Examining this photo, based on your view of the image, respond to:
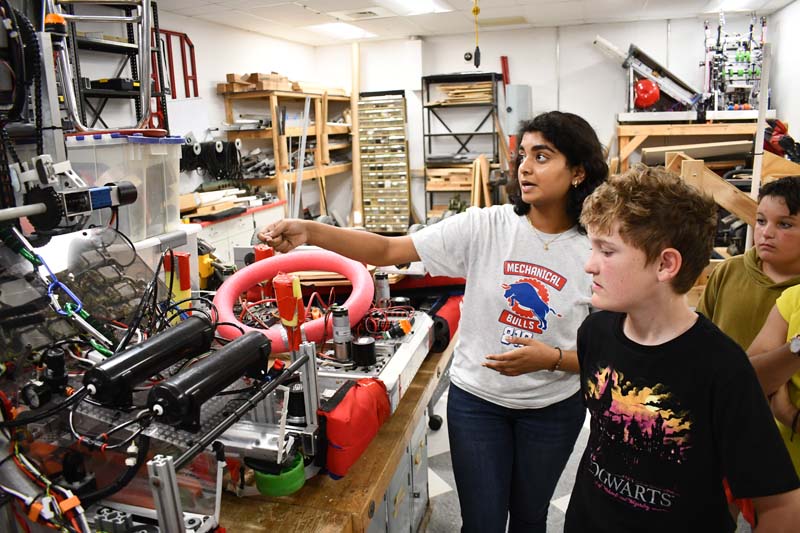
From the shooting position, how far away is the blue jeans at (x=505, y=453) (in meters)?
1.55

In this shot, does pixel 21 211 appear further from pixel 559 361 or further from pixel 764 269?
pixel 764 269

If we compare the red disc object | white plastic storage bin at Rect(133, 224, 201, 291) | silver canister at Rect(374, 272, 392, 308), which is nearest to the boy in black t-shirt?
silver canister at Rect(374, 272, 392, 308)

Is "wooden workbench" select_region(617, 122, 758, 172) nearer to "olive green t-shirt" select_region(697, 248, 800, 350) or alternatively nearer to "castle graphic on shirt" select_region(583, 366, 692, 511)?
"olive green t-shirt" select_region(697, 248, 800, 350)

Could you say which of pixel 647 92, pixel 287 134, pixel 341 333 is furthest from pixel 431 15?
pixel 341 333

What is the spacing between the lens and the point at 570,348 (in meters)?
1.54

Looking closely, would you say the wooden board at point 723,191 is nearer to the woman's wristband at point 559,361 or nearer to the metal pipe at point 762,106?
the metal pipe at point 762,106

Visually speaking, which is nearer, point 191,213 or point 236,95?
point 191,213

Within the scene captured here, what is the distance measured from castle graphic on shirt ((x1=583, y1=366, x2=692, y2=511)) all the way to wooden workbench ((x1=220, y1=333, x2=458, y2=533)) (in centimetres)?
50

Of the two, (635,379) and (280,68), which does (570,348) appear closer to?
(635,379)

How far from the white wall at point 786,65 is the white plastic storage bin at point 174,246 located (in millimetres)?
6031

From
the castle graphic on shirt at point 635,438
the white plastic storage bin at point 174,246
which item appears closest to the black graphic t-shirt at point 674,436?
the castle graphic on shirt at point 635,438

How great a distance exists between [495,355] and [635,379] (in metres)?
0.42

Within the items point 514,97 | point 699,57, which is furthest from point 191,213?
point 699,57

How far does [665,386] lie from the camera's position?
39.8 inches
